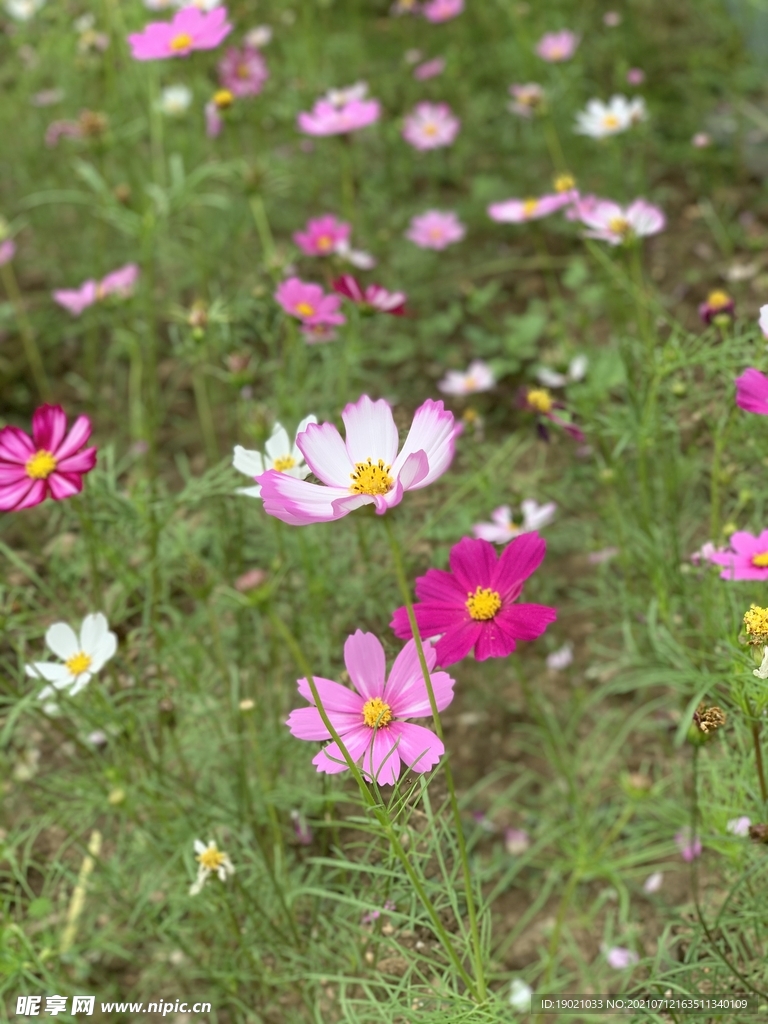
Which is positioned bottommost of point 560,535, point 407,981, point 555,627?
point 555,627

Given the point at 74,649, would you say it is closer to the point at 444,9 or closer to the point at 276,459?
the point at 276,459

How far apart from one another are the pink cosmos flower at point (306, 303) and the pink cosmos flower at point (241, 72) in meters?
0.86

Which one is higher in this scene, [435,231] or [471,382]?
[435,231]

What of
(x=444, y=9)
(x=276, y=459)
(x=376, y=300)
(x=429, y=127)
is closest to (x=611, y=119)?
(x=429, y=127)

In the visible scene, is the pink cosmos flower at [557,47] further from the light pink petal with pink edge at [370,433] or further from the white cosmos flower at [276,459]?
the light pink petal with pink edge at [370,433]

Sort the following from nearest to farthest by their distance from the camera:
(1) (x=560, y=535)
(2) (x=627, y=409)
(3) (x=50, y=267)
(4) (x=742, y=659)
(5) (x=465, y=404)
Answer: (4) (x=742, y=659), (2) (x=627, y=409), (1) (x=560, y=535), (5) (x=465, y=404), (3) (x=50, y=267)

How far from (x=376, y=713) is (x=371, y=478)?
154mm

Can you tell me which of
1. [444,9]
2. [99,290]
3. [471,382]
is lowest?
[471,382]

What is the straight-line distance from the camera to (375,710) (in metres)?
0.63

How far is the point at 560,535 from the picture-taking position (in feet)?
4.71

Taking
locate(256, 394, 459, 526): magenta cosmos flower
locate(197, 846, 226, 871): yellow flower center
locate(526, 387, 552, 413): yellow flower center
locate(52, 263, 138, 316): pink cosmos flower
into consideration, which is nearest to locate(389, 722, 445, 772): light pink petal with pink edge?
locate(256, 394, 459, 526): magenta cosmos flower

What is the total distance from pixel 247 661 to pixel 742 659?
0.72m

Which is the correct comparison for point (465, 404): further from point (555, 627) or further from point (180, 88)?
point (180, 88)

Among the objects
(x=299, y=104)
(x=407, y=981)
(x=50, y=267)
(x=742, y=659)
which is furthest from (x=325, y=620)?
(x=299, y=104)
